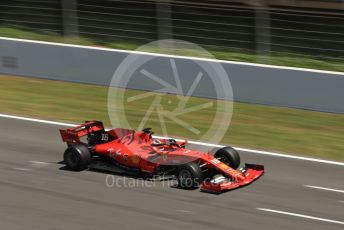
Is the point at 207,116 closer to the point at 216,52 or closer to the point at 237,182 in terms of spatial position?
the point at 216,52

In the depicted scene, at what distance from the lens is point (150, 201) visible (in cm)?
1009

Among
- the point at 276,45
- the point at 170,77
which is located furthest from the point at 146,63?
the point at 276,45

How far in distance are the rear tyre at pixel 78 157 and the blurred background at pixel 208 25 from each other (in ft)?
27.1

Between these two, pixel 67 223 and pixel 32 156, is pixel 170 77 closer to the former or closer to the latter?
pixel 32 156

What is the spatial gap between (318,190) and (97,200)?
374cm

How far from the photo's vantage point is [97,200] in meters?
10.1

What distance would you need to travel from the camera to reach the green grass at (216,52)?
59.1 feet
